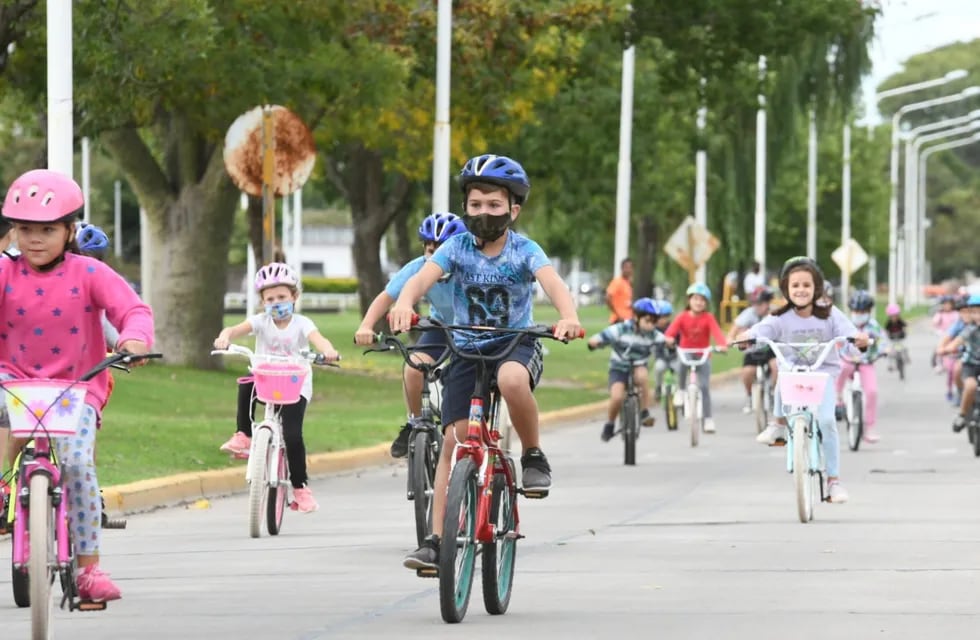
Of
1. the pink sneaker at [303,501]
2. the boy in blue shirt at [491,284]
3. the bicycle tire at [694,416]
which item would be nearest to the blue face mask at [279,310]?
the pink sneaker at [303,501]

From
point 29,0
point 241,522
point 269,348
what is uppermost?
point 29,0

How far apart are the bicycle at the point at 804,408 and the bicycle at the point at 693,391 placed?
28.5ft

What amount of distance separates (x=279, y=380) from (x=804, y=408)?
337 cm

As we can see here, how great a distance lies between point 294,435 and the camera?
1448 centimetres

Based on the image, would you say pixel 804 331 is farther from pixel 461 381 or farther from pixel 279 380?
pixel 461 381

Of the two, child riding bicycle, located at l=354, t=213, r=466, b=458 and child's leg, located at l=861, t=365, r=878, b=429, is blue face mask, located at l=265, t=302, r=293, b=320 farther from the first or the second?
child's leg, located at l=861, t=365, r=878, b=429

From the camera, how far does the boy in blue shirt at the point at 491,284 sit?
974cm

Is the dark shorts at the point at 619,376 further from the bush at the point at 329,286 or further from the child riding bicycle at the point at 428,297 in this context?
the bush at the point at 329,286

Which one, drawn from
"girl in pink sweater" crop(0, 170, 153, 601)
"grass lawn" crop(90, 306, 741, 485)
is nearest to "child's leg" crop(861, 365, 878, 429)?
"grass lawn" crop(90, 306, 741, 485)

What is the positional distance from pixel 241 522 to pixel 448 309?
3284 mm

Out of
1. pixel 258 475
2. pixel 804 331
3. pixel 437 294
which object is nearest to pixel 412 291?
pixel 437 294

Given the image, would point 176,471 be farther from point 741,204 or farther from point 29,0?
point 741,204

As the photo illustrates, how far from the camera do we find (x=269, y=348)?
14547 mm

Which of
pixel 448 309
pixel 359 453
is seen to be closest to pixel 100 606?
pixel 448 309
